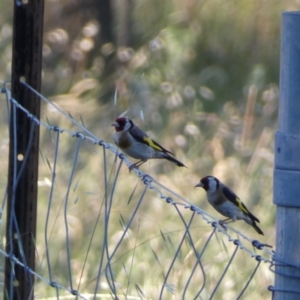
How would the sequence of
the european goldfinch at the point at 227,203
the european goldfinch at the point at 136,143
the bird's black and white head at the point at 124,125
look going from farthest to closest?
the bird's black and white head at the point at 124,125
the european goldfinch at the point at 136,143
the european goldfinch at the point at 227,203

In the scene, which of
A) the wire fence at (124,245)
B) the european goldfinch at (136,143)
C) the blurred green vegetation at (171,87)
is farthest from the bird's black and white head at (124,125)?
the blurred green vegetation at (171,87)

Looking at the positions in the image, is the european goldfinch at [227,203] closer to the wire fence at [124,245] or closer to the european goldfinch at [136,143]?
the wire fence at [124,245]

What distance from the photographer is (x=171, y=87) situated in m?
6.20

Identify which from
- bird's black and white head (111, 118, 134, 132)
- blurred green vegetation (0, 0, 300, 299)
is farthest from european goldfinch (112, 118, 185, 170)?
blurred green vegetation (0, 0, 300, 299)

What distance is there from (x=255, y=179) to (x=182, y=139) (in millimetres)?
765

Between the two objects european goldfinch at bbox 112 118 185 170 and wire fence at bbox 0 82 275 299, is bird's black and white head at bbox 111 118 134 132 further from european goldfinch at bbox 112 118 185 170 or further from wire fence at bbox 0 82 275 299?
wire fence at bbox 0 82 275 299

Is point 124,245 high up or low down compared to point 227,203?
down

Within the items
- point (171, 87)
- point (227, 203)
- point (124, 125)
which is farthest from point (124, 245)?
point (171, 87)

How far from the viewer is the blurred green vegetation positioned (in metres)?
5.03

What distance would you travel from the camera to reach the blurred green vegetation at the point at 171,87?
503 centimetres

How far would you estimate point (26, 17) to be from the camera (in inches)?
92.8

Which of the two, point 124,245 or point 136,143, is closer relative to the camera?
point 136,143

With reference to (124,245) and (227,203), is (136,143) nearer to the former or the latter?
(227,203)

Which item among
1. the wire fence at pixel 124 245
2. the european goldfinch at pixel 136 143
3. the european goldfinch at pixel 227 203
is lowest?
the wire fence at pixel 124 245
